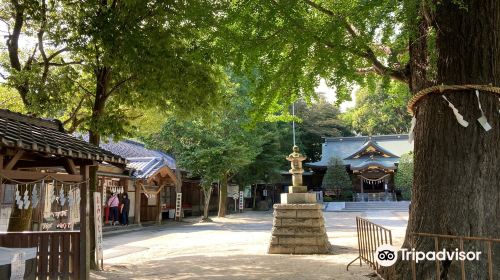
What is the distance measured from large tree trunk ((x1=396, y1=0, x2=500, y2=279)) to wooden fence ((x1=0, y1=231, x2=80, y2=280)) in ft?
17.9

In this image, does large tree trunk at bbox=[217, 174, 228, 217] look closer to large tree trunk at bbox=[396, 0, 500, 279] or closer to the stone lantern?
the stone lantern

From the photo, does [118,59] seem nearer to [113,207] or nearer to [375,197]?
[113,207]

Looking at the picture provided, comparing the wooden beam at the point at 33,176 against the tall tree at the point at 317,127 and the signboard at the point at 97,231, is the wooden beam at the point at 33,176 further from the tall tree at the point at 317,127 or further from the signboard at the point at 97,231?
the tall tree at the point at 317,127

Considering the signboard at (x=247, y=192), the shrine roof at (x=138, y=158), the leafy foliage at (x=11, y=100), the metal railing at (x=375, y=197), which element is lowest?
the metal railing at (x=375, y=197)

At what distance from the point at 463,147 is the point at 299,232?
22.0 ft

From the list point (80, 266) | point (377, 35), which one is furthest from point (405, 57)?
point (80, 266)

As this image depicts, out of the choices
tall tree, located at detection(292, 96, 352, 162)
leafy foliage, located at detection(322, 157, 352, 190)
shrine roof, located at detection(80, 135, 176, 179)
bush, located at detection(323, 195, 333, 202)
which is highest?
tall tree, located at detection(292, 96, 352, 162)

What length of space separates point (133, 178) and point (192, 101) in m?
11.1

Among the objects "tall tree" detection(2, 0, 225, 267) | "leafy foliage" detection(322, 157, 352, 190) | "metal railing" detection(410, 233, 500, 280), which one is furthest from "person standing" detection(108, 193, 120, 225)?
"leafy foliage" detection(322, 157, 352, 190)

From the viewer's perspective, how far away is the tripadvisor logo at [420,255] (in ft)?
14.7

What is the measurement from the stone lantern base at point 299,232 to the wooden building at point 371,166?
25.1 m

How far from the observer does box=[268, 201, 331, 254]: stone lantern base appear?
10.7m

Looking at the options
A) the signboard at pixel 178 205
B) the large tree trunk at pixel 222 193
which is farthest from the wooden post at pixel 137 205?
the large tree trunk at pixel 222 193

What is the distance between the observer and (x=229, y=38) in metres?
5.63
